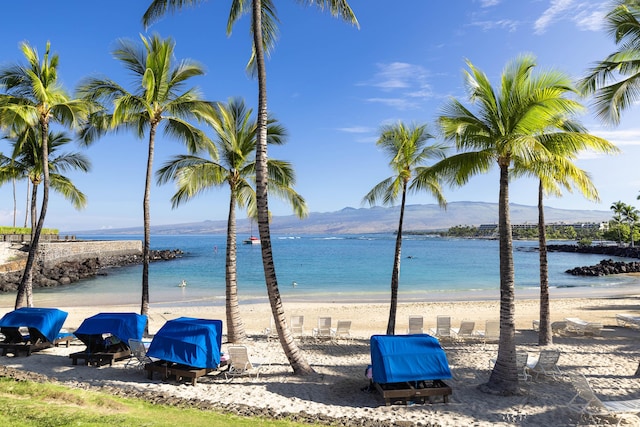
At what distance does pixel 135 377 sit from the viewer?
389 inches

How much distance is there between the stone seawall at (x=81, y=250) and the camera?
155 ft

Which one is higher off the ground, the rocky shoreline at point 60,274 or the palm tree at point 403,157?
the palm tree at point 403,157

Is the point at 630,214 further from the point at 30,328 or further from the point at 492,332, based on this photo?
the point at 30,328

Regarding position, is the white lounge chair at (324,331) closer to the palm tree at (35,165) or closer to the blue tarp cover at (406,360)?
the blue tarp cover at (406,360)

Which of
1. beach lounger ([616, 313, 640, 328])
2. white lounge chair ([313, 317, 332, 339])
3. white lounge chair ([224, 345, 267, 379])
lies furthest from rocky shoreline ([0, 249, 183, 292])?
beach lounger ([616, 313, 640, 328])

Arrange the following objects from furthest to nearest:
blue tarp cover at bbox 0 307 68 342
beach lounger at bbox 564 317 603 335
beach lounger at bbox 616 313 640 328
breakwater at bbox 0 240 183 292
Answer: breakwater at bbox 0 240 183 292
beach lounger at bbox 616 313 640 328
beach lounger at bbox 564 317 603 335
blue tarp cover at bbox 0 307 68 342

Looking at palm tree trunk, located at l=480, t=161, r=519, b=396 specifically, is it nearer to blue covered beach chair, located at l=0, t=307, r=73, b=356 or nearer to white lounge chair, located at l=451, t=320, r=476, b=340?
white lounge chair, located at l=451, t=320, r=476, b=340

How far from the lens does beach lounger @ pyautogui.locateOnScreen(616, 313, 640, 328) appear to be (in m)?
16.0

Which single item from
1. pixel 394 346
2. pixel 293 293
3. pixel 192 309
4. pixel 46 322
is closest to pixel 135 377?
pixel 46 322

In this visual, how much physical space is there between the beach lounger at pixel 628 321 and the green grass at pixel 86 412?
15736 millimetres

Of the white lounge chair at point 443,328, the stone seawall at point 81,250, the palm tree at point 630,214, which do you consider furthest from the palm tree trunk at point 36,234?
the palm tree at point 630,214

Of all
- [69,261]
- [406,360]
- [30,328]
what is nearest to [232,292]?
[30,328]

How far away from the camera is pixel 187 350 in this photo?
30.9ft

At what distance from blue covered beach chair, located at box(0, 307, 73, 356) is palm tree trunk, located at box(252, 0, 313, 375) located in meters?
7.13
